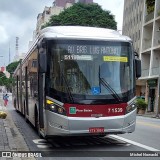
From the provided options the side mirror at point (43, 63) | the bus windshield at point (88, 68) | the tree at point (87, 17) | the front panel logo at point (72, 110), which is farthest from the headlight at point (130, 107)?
the tree at point (87, 17)

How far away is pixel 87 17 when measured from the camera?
56.1 meters

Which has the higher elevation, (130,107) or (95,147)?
(130,107)

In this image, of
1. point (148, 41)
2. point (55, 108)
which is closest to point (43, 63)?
point (55, 108)

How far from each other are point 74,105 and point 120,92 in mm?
1363

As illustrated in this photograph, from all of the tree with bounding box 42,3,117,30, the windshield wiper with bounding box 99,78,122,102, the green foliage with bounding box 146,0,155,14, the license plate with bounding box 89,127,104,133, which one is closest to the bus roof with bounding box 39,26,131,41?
the windshield wiper with bounding box 99,78,122,102

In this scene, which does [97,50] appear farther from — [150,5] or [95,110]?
[150,5]

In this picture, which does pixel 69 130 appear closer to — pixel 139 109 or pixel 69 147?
pixel 69 147

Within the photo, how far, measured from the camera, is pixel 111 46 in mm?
10875

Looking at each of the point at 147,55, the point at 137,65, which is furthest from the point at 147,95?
the point at 137,65

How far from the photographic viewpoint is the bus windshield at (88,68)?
10359mm

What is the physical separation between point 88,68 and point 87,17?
152ft

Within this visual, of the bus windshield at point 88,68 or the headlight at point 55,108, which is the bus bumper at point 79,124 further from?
the bus windshield at point 88,68

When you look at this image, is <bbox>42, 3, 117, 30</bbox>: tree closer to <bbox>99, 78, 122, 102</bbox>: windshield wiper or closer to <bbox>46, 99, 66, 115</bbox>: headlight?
<bbox>99, 78, 122, 102</bbox>: windshield wiper

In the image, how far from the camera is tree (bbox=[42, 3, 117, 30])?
55.1 meters
